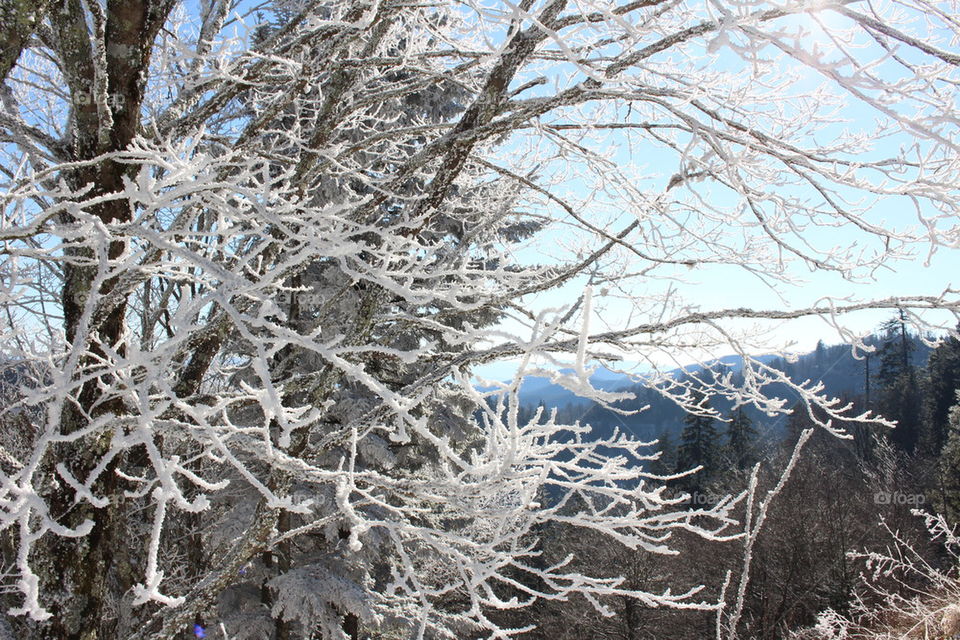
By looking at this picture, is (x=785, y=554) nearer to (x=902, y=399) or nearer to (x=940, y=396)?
(x=940, y=396)

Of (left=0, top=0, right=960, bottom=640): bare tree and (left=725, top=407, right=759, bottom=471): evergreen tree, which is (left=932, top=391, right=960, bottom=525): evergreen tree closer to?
(left=725, top=407, right=759, bottom=471): evergreen tree

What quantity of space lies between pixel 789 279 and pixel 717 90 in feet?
3.43

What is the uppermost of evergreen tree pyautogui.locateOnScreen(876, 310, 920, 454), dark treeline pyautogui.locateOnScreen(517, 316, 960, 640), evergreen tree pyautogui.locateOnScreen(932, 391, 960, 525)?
evergreen tree pyautogui.locateOnScreen(876, 310, 920, 454)

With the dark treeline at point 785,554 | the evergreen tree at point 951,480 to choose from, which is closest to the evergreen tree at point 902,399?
the dark treeline at point 785,554

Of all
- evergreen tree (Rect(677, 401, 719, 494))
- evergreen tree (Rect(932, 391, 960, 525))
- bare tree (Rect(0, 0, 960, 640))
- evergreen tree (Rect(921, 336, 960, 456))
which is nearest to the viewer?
bare tree (Rect(0, 0, 960, 640))

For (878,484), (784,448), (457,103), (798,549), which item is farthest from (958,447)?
(457,103)

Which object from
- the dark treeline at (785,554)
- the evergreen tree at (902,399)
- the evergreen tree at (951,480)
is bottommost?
the dark treeline at (785,554)

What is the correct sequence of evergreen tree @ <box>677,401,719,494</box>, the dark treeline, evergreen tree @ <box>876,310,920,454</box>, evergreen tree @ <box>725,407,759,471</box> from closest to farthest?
1. the dark treeline
2. evergreen tree @ <box>677,401,719,494</box>
3. evergreen tree @ <box>725,407,759,471</box>
4. evergreen tree @ <box>876,310,920,454</box>

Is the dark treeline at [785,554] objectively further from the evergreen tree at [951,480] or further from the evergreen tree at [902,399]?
the evergreen tree at [902,399]

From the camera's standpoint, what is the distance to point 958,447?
2333 centimetres

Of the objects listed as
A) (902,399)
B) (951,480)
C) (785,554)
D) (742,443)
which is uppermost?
(902,399)

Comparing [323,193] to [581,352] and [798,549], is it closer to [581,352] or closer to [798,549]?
[581,352]

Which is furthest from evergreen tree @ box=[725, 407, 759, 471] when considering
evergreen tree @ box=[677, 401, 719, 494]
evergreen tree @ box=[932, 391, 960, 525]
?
evergreen tree @ box=[932, 391, 960, 525]

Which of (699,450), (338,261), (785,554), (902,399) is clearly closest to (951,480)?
(699,450)
